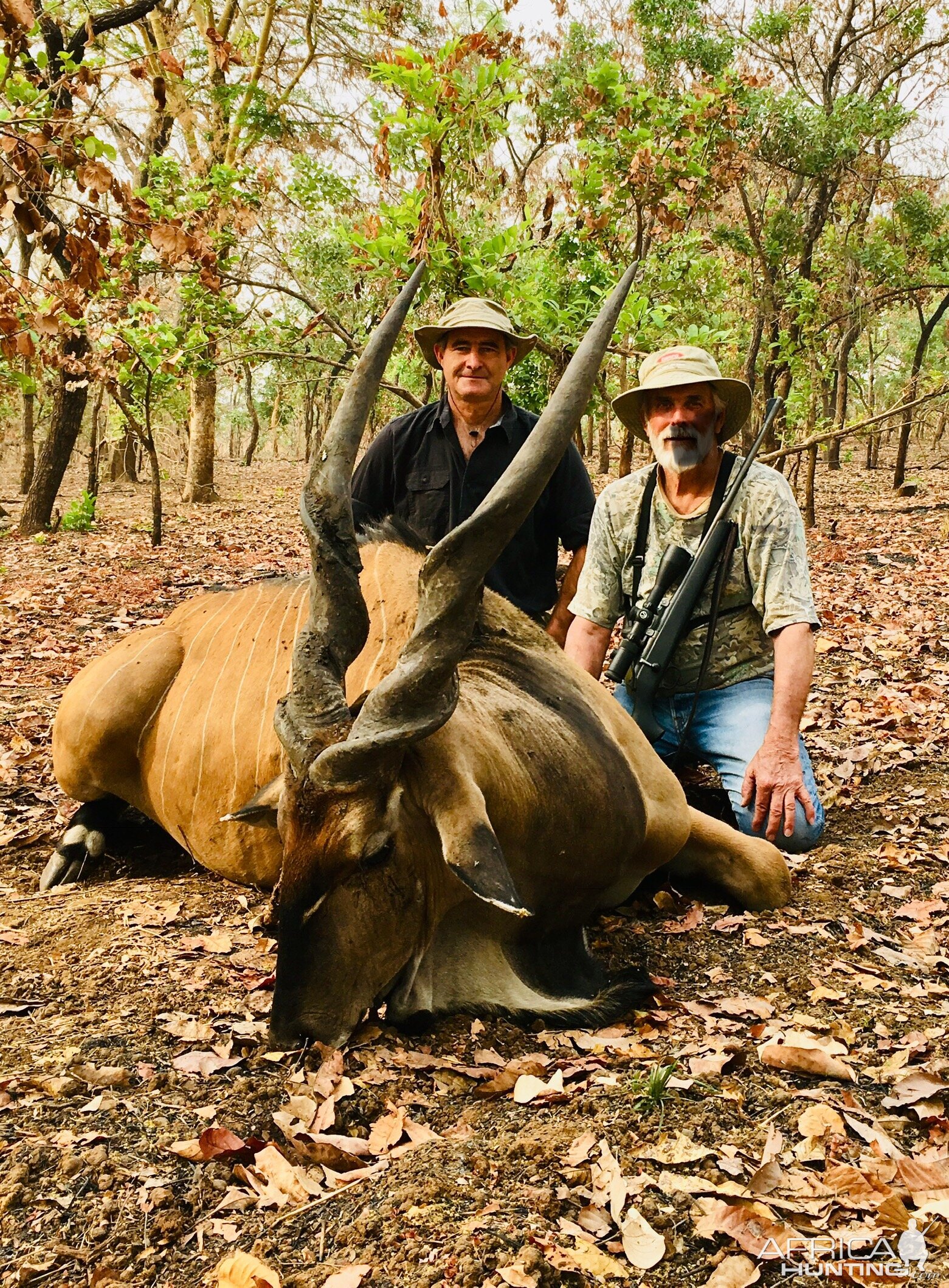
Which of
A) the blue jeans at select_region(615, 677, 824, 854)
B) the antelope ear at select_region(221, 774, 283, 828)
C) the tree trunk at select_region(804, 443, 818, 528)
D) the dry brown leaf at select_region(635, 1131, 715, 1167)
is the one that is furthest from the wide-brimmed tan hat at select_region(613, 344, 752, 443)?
the tree trunk at select_region(804, 443, 818, 528)

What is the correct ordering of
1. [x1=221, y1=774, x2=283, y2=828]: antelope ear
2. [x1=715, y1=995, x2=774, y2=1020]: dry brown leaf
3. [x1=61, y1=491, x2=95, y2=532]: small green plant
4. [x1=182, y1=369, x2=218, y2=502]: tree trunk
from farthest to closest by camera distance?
[x1=182, y1=369, x2=218, y2=502]: tree trunk
[x1=61, y1=491, x2=95, y2=532]: small green plant
[x1=221, y1=774, x2=283, y2=828]: antelope ear
[x1=715, y1=995, x2=774, y2=1020]: dry brown leaf

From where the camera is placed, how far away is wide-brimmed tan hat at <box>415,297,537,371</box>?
15.1 feet

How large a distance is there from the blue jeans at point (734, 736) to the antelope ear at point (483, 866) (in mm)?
1809

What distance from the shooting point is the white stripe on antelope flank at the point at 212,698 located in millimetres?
4043

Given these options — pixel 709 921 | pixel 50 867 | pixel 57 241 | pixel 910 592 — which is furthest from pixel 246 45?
pixel 709 921

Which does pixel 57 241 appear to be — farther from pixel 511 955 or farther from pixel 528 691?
pixel 511 955

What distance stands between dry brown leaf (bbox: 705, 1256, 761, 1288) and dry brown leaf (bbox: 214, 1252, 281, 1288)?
0.77 metres

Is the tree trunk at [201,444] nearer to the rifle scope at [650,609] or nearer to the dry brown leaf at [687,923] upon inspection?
the rifle scope at [650,609]

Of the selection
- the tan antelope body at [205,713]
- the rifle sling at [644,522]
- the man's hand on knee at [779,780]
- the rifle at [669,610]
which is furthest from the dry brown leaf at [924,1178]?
the rifle sling at [644,522]

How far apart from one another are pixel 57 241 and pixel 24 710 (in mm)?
3191

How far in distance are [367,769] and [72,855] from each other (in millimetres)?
2246

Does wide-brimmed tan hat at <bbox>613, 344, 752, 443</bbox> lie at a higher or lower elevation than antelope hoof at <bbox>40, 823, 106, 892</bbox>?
higher

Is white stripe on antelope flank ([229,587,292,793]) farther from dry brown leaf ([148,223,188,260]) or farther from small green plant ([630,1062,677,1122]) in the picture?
small green plant ([630,1062,677,1122])

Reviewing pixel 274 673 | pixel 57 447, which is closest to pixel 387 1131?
pixel 274 673
